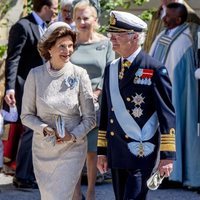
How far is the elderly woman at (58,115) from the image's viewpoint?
17.5ft

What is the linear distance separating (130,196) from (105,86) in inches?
30.7

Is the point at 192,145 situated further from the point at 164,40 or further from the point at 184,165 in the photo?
the point at 164,40

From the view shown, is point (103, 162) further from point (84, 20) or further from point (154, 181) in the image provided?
point (84, 20)

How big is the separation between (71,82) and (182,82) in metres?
2.06

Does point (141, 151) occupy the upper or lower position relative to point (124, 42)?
lower

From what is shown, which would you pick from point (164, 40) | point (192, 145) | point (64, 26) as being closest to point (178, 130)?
point (192, 145)

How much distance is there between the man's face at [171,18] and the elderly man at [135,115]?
6.56 feet

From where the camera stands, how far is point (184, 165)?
7375 mm

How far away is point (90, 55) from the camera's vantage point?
20.7 feet

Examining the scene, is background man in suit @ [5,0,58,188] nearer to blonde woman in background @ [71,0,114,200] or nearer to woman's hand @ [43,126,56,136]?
blonde woman in background @ [71,0,114,200]

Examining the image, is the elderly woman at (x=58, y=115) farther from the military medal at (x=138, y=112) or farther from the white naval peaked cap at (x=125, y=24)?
the military medal at (x=138, y=112)

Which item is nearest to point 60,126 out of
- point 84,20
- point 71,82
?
point 71,82

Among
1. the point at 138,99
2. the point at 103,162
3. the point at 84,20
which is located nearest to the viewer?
the point at 138,99

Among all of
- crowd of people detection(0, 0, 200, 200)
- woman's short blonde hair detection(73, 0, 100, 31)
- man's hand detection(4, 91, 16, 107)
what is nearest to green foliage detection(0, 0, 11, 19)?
crowd of people detection(0, 0, 200, 200)
